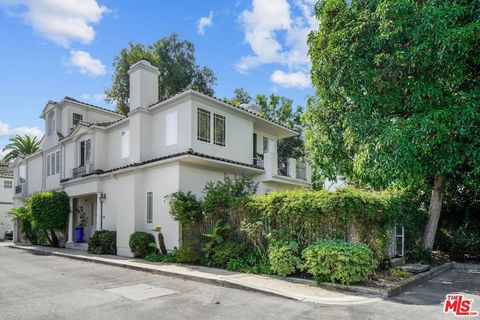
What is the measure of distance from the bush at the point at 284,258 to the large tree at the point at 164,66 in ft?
76.0

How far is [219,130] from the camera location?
16.4 meters

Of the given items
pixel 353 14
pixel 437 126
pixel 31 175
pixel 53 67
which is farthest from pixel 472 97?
pixel 31 175

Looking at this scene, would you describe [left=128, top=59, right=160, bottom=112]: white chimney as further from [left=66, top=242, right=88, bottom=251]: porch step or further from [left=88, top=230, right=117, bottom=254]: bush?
[left=66, top=242, right=88, bottom=251]: porch step

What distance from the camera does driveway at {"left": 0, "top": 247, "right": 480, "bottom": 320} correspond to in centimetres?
652

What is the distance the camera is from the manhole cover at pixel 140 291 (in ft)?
26.0

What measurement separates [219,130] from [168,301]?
32.5ft

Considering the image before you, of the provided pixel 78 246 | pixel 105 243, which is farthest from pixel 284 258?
pixel 78 246

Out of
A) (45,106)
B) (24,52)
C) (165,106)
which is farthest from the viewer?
(45,106)

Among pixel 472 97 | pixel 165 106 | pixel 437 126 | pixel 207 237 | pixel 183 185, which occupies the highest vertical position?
pixel 165 106

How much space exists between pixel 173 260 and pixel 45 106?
18.1 meters

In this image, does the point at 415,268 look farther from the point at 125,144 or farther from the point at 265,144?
the point at 125,144

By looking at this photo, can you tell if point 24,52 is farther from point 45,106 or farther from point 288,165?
point 45,106

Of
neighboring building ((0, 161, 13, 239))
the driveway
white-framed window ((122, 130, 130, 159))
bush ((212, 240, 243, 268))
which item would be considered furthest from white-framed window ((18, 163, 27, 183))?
bush ((212, 240, 243, 268))

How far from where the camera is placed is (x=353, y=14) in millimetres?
12547
